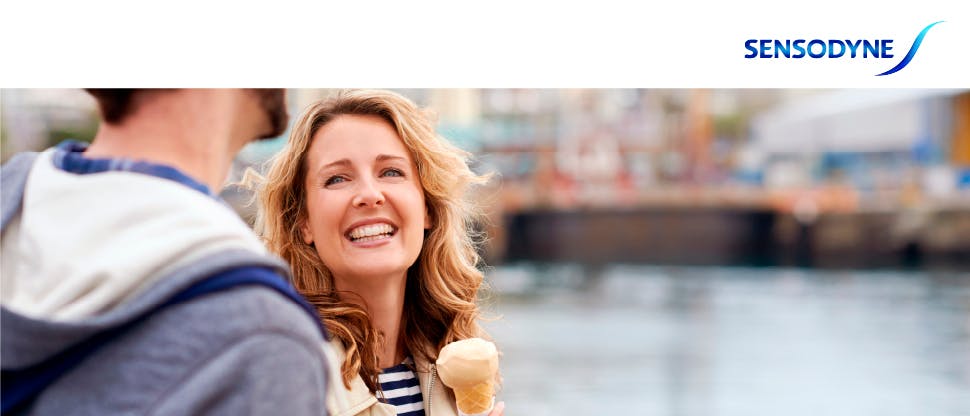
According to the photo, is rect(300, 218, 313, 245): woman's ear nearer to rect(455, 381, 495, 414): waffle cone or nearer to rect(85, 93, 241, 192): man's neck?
rect(455, 381, 495, 414): waffle cone

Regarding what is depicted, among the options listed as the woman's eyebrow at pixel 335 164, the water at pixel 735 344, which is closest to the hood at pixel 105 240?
the woman's eyebrow at pixel 335 164

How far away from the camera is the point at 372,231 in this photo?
1.75 metres

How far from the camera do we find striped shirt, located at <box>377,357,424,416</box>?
6.03 ft

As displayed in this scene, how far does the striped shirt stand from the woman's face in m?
0.17

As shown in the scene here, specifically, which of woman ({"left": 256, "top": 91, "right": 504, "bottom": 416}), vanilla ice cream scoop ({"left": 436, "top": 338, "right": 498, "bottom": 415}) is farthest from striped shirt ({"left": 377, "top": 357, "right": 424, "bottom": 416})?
vanilla ice cream scoop ({"left": 436, "top": 338, "right": 498, "bottom": 415})

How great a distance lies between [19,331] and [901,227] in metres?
32.0

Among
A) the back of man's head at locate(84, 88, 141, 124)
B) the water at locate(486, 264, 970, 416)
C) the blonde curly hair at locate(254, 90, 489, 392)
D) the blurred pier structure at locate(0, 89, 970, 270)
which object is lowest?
the water at locate(486, 264, 970, 416)

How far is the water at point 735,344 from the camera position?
12523 mm

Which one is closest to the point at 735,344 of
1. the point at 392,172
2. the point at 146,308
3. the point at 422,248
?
the point at 422,248

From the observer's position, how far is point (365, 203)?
5.66ft

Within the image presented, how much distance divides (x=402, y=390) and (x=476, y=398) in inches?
6.0

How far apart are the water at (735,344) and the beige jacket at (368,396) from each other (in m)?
7.17
